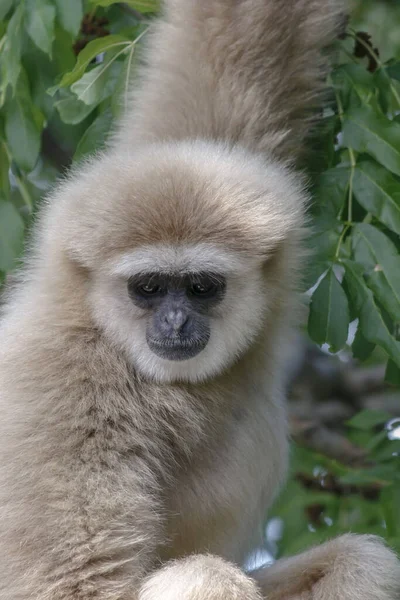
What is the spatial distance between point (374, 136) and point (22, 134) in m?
1.79

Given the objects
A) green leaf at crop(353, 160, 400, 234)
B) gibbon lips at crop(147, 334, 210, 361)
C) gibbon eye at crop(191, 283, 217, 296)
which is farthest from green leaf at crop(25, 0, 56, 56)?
green leaf at crop(353, 160, 400, 234)

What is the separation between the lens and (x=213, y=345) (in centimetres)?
476

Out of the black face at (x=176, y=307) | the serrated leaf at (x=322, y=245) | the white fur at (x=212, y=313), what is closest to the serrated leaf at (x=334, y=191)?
the serrated leaf at (x=322, y=245)

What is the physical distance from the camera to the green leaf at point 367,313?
4469mm

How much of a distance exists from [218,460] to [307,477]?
272 centimetres

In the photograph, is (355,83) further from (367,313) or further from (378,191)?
(367,313)

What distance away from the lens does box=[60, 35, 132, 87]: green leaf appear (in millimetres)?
4867

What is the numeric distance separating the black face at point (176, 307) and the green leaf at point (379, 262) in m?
0.68

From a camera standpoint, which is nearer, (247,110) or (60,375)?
(60,375)

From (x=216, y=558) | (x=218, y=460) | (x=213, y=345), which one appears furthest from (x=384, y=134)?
(x=216, y=558)

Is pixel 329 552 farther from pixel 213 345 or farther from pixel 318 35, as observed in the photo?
pixel 318 35

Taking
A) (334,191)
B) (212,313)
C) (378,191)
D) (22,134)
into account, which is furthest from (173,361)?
(22,134)

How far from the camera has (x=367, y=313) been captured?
14.9 ft

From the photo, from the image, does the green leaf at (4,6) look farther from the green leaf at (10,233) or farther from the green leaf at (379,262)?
the green leaf at (379,262)
